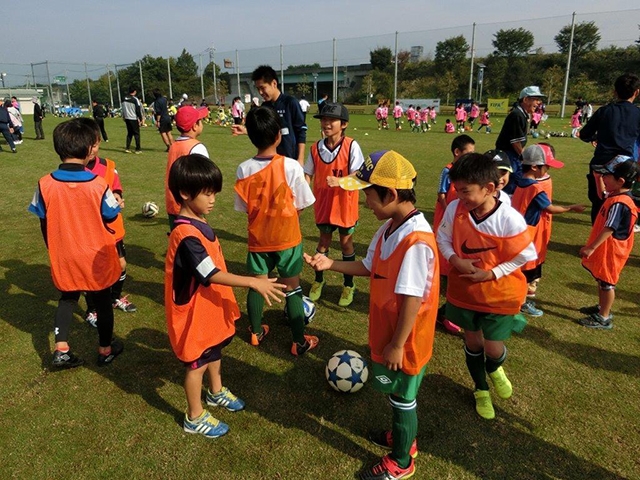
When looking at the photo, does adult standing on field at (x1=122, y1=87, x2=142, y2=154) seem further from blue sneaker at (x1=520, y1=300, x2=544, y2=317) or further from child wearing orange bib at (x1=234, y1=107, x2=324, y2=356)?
blue sneaker at (x1=520, y1=300, x2=544, y2=317)

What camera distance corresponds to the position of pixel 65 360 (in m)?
3.74

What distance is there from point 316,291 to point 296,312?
52.4 inches

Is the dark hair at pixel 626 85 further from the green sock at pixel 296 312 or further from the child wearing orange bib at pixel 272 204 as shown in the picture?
the green sock at pixel 296 312

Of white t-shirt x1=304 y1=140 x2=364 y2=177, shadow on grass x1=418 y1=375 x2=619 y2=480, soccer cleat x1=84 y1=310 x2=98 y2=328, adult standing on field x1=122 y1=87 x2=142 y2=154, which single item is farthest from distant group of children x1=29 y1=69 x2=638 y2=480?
adult standing on field x1=122 y1=87 x2=142 y2=154

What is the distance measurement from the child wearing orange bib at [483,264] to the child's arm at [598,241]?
5.18 ft

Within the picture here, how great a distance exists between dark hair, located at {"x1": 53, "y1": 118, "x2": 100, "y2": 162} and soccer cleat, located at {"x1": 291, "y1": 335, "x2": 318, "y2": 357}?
2478 millimetres

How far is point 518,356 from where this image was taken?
13.1ft

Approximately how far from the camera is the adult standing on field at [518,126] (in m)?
5.47

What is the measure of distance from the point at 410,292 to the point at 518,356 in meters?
2.42

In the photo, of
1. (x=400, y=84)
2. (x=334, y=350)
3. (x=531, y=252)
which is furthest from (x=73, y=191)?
(x=400, y=84)

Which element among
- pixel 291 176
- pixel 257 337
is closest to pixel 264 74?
pixel 291 176

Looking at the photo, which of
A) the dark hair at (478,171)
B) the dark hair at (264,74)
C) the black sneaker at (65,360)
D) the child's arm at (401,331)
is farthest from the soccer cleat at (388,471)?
the dark hair at (264,74)

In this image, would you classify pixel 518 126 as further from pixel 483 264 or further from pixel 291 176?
pixel 291 176

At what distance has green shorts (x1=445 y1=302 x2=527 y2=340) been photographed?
121 inches
